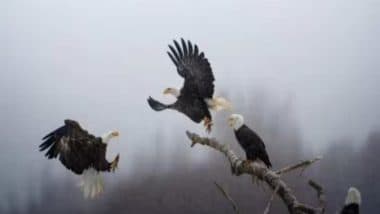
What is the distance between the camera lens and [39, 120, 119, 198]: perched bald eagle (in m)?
2.15

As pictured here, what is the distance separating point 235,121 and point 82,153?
0.54m

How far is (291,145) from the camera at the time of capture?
Answer: 219 cm

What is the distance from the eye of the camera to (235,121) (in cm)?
216

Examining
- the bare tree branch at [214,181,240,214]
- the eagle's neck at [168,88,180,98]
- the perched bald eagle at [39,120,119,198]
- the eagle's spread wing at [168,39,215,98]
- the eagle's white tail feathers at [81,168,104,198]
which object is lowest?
the bare tree branch at [214,181,240,214]

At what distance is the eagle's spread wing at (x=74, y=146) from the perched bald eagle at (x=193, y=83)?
287 millimetres

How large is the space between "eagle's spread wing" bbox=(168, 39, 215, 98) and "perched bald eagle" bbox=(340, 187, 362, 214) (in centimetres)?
59

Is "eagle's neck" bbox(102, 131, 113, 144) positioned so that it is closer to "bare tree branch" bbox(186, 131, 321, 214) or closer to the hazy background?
the hazy background

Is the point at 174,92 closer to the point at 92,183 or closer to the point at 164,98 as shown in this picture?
the point at 164,98

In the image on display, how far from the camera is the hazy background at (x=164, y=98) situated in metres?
2.17

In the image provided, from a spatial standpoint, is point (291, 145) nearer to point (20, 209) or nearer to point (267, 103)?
point (267, 103)

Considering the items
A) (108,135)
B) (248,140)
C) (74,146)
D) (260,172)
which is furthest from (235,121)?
(74,146)

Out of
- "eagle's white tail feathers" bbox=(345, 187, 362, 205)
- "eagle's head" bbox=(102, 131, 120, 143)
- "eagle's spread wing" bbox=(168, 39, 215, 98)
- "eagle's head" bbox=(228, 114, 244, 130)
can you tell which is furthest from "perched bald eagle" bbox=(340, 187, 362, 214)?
"eagle's head" bbox=(102, 131, 120, 143)

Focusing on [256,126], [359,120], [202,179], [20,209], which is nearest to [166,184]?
[202,179]

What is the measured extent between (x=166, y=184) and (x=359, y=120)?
2.37 feet
